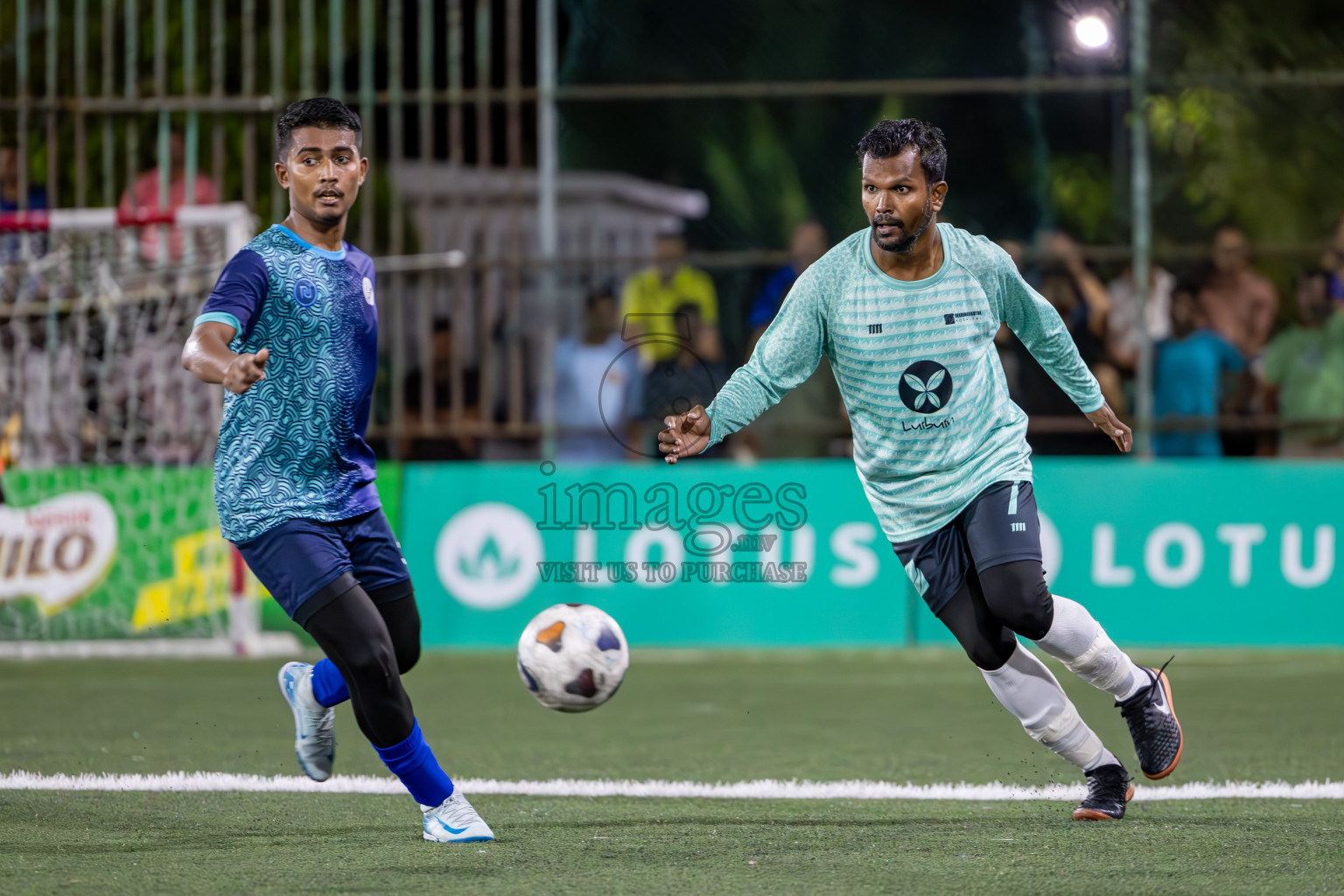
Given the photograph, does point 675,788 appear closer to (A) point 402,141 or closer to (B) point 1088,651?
(B) point 1088,651

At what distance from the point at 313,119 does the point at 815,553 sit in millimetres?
6488

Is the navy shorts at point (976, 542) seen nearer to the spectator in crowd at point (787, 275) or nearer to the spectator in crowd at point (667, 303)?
the spectator in crowd at point (787, 275)

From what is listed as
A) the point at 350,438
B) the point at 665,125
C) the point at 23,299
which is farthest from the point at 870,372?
the point at 665,125

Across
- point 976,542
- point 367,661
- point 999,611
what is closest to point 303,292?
point 367,661

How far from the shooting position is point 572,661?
574cm

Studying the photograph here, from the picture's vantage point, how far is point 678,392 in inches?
475

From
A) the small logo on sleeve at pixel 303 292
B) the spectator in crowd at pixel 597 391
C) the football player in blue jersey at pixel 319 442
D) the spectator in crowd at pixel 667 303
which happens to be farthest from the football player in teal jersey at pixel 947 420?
the spectator in crowd at pixel 597 391

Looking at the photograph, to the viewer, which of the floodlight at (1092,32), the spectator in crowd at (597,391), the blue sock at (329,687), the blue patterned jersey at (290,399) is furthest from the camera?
the floodlight at (1092,32)

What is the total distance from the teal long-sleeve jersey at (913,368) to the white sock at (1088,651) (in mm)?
456

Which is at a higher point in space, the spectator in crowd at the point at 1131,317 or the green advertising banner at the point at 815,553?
the spectator in crowd at the point at 1131,317

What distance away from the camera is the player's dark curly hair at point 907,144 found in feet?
18.4

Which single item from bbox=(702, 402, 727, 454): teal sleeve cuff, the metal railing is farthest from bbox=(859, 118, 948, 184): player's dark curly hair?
the metal railing

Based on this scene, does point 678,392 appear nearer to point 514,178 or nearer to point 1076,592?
point 514,178

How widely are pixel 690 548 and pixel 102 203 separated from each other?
220 inches
